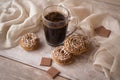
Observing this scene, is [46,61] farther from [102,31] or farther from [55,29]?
[102,31]

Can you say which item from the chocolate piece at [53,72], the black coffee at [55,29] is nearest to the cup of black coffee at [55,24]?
the black coffee at [55,29]

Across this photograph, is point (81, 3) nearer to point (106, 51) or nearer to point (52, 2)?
point (52, 2)

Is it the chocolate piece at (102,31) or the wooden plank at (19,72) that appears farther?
the chocolate piece at (102,31)

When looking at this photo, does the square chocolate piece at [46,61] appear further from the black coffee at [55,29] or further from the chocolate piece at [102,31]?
the chocolate piece at [102,31]

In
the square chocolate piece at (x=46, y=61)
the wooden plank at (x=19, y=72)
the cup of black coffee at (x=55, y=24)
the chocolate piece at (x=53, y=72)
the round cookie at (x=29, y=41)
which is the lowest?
the wooden plank at (x=19, y=72)

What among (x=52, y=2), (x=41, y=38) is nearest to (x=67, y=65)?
(x=41, y=38)

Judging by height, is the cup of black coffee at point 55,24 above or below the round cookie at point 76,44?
above
